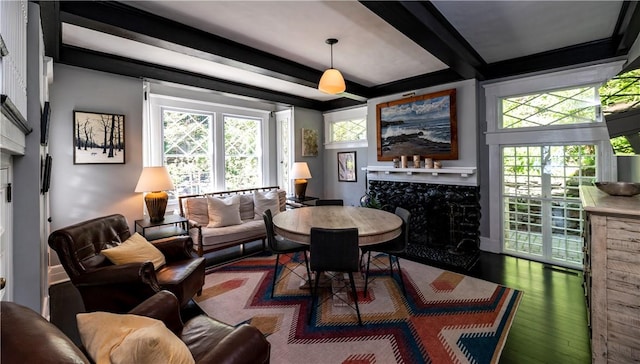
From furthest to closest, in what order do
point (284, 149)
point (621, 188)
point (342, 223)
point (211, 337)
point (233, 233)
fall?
point (284, 149) → point (233, 233) → point (342, 223) → point (621, 188) → point (211, 337)

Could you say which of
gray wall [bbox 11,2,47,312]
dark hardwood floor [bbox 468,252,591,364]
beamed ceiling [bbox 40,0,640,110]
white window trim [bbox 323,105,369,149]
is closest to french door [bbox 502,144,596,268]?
dark hardwood floor [bbox 468,252,591,364]

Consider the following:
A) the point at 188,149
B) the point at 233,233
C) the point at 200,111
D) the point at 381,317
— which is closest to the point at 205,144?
the point at 188,149

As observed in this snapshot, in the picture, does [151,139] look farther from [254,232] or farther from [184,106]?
[254,232]

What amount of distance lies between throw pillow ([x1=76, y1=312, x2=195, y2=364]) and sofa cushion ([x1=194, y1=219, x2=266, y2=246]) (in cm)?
263

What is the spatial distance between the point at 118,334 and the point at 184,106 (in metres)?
4.17

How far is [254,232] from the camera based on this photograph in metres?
4.19

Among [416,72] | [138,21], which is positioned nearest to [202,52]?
[138,21]

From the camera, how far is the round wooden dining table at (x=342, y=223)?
249 cm

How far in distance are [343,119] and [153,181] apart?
3.78 metres

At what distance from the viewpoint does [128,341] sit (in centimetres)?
99

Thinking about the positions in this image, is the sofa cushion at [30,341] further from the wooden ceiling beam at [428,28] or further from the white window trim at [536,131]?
the white window trim at [536,131]

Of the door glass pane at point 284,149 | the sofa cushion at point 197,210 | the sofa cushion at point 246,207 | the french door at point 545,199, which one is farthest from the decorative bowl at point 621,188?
the door glass pane at point 284,149

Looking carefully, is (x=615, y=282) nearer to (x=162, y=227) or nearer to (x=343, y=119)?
(x=162, y=227)

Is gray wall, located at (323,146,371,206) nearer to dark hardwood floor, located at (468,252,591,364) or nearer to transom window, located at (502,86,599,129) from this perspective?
transom window, located at (502,86,599,129)
